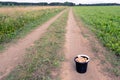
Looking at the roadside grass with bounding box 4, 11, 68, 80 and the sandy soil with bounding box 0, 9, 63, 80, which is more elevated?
the roadside grass with bounding box 4, 11, 68, 80

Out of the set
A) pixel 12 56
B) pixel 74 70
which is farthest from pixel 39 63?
pixel 12 56

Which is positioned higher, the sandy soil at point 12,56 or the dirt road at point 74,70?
the dirt road at point 74,70

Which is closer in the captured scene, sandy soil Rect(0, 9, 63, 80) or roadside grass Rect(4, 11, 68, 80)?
roadside grass Rect(4, 11, 68, 80)

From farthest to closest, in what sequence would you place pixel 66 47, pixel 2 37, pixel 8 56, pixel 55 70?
1. pixel 2 37
2. pixel 66 47
3. pixel 8 56
4. pixel 55 70

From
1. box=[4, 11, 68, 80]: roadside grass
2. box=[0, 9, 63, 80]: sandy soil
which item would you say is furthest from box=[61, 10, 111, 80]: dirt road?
box=[0, 9, 63, 80]: sandy soil

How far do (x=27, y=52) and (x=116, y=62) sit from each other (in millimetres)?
3437

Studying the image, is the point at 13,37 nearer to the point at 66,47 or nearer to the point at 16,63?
the point at 66,47

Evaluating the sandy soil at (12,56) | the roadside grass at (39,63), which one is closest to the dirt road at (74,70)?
the roadside grass at (39,63)

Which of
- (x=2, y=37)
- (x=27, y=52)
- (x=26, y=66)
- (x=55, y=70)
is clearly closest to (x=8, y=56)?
(x=27, y=52)

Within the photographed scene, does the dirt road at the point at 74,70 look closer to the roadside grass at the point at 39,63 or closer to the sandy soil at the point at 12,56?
the roadside grass at the point at 39,63

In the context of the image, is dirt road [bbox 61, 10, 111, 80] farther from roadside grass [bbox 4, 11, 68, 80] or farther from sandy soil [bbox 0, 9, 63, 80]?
sandy soil [bbox 0, 9, 63, 80]

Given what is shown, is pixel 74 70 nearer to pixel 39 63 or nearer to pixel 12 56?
pixel 39 63

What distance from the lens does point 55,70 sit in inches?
242

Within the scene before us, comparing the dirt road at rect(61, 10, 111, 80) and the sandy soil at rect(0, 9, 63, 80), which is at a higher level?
the dirt road at rect(61, 10, 111, 80)
